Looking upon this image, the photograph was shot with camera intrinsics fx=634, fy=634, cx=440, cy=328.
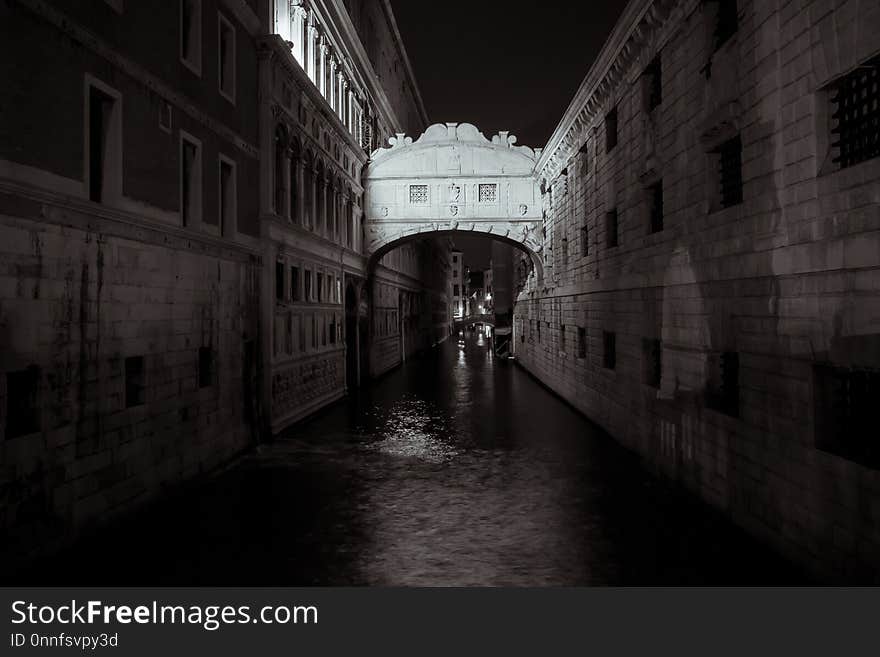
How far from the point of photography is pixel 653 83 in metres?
13.7

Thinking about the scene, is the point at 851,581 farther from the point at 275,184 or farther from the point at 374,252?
the point at 374,252

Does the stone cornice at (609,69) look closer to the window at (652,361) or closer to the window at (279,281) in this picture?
the window at (652,361)

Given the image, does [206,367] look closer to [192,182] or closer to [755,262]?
[192,182]

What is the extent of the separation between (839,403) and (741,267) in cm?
251

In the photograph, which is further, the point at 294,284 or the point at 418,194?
the point at 418,194

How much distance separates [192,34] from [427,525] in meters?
9.95

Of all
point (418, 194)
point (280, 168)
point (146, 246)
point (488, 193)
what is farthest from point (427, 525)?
point (488, 193)

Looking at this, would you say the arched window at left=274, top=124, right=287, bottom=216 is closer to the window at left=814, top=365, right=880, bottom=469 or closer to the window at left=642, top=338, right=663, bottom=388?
the window at left=642, top=338, right=663, bottom=388

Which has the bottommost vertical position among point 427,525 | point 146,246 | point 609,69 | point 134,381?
point 427,525

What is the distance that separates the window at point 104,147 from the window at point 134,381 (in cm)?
250

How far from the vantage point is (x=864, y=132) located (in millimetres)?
6727

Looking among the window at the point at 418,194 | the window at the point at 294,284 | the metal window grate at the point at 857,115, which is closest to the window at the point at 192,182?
the window at the point at 294,284

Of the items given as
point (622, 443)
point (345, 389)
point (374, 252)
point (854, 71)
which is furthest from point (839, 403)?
point (374, 252)

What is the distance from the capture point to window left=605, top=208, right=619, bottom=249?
16531 mm
